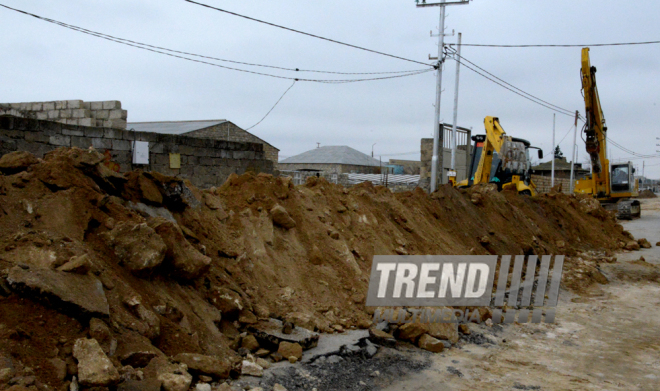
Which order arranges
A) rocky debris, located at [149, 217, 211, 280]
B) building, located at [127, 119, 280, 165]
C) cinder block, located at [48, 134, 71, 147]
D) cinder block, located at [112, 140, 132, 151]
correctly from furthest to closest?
building, located at [127, 119, 280, 165] < cinder block, located at [112, 140, 132, 151] < cinder block, located at [48, 134, 71, 147] < rocky debris, located at [149, 217, 211, 280]

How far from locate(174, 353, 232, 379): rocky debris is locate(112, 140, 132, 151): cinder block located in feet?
26.2

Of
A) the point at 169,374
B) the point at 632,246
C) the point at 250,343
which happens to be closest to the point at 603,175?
the point at 632,246

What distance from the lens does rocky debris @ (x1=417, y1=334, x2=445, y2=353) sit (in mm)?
5727

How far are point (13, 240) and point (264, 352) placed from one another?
237cm

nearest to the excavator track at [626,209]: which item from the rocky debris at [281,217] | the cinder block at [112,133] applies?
the rocky debris at [281,217]

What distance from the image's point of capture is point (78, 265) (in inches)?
158

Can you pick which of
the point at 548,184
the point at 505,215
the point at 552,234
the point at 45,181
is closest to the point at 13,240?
the point at 45,181

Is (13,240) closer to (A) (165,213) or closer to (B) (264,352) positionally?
(A) (165,213)

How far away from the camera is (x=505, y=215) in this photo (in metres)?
12.9

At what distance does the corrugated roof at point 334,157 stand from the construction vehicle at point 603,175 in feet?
67.0

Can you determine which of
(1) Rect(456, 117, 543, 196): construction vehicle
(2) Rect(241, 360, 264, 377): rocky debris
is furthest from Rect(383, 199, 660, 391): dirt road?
(1) Rect(456, 117, 543, 196): construction vehicle

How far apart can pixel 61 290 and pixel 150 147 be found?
836 centimetres

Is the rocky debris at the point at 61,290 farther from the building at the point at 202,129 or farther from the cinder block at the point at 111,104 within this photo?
the building at the point at 202,129

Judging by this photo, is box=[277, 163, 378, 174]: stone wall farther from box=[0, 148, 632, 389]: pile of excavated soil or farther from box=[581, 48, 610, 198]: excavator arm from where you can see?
box=[0, 148, 632, 389]: pile of excavated soil
